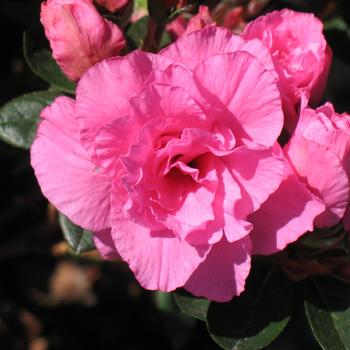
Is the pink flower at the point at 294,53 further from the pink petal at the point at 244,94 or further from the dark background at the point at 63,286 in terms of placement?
the dark background at the point at 63,286

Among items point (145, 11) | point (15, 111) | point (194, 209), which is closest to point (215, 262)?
point (194, 209)

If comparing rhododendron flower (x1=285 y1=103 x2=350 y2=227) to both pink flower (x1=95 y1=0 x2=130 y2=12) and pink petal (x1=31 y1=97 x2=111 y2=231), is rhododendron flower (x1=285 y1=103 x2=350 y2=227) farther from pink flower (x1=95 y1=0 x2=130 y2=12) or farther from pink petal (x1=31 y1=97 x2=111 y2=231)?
pink flower (x1=95 y1=0 x2=130 y2=12)

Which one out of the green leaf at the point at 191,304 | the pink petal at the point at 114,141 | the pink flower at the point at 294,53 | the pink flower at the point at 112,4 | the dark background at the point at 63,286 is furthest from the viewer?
the dark background at the point at 63,286

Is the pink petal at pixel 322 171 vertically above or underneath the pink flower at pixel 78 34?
underneath

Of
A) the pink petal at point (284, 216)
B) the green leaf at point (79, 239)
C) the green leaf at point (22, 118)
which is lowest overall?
the green leaf at point (79, 239)

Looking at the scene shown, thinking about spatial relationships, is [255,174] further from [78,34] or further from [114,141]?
[78,34]

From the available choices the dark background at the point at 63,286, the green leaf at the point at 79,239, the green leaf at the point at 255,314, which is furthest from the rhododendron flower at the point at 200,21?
the dark background at the point at 63,286

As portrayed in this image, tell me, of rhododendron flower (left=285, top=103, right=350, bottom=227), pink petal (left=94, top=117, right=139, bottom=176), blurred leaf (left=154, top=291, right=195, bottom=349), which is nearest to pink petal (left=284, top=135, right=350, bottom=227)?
rhododendron flower (left=285, top=103, right=350, bottom=227)

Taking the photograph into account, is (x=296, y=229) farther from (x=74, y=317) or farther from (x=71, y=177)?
(x=74, y=317)
